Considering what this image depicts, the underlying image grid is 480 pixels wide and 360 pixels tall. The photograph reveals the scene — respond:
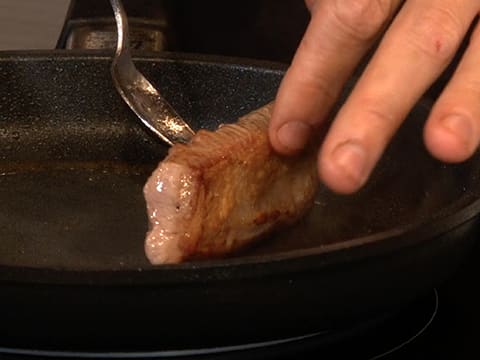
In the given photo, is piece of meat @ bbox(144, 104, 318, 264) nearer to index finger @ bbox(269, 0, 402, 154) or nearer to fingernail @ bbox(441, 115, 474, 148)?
index finger @ bbox(269, 0, 402, 154)

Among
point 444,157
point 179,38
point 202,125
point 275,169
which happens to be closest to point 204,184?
point 275,169

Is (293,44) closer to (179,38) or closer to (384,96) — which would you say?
(179,38)

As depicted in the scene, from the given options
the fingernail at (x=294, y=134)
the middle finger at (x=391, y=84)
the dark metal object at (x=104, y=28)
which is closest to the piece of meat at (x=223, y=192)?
the fingernail at (x=294, y=134)

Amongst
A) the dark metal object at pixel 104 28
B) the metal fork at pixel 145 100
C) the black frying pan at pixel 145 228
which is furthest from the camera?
the dark metal object at pixel 104 28

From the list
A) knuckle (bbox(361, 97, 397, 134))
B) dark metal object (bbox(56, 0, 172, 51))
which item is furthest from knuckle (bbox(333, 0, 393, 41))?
dark metal object (bbox(56, 0, 172, 51))

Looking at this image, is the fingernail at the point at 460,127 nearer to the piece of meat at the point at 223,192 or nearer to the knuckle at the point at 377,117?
the knuckle at the point at 377,117

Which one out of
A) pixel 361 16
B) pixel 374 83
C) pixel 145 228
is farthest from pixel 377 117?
pixel 145 228

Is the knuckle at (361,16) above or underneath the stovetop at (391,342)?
above
